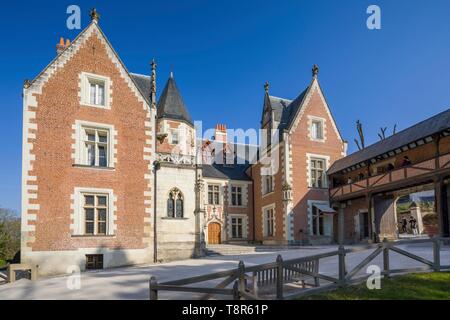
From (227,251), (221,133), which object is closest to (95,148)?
(227,251)

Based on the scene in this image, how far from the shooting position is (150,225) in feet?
59.1

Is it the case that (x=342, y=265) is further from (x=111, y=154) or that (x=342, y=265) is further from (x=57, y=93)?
(x=57, y=93)

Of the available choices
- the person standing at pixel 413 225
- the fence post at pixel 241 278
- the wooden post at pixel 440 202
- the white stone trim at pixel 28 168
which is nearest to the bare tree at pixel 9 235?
the white stone trim at pixel 28 168

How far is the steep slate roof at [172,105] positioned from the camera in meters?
25.6

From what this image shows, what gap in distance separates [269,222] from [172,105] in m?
11.1

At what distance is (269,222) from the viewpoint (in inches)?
1072

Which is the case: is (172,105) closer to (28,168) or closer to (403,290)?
(28,168)

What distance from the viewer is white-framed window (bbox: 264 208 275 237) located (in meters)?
26.4

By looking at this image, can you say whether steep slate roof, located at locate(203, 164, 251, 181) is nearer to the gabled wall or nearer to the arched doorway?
the arched doorway

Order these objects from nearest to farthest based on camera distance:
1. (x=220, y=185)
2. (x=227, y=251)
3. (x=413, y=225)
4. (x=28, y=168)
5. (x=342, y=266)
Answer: (x=342, y=266), (x=28, y=168), (x=227, y=251), (x=220, y=185), (x=413, y=225)

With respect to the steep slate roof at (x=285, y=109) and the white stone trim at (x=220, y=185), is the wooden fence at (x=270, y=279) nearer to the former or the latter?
the steep slate roof at (x=285, y=109)

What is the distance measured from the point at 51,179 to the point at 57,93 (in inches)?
155

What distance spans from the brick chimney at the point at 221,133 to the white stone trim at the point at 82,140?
66.9 ft
